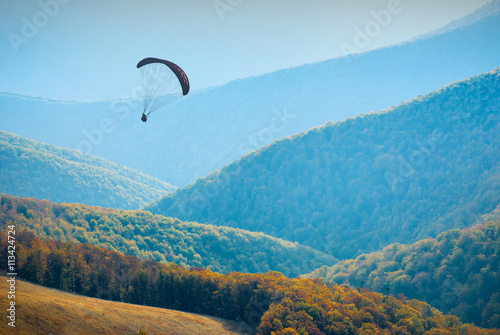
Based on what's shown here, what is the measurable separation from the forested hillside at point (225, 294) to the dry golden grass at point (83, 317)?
336 inches

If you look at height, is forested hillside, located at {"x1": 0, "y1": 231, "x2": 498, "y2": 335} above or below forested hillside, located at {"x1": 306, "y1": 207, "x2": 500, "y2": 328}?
below

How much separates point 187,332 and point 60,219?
383 feet

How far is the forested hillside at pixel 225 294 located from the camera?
3211 inches

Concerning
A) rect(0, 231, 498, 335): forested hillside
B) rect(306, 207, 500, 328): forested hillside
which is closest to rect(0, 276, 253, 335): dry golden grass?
rect(0, 231, 498, 335): forested hillside

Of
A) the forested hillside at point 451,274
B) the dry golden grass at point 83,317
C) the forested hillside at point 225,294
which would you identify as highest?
the forested hillside at point 451,274

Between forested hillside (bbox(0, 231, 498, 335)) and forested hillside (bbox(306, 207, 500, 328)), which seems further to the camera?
forested hillside (bbox(306, 207, 500, 328))

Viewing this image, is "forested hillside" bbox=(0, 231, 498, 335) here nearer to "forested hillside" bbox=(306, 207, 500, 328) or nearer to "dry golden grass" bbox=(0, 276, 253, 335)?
"dry golden grass" bbox=(0, 276, 253, 335)

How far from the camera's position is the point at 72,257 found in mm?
88750

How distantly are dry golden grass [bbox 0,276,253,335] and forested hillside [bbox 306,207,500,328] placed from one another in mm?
103634

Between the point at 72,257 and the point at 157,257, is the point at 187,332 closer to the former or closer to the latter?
the point at 72,257

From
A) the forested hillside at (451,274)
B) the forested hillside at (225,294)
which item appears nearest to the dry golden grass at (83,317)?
the forested hillside at (225,294)

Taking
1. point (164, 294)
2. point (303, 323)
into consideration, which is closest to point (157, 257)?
point (164, 294)

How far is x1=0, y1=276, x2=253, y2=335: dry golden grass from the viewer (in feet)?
182

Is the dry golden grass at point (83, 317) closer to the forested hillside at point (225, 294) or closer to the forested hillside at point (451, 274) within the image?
the forested hillside at point (225, 294)
